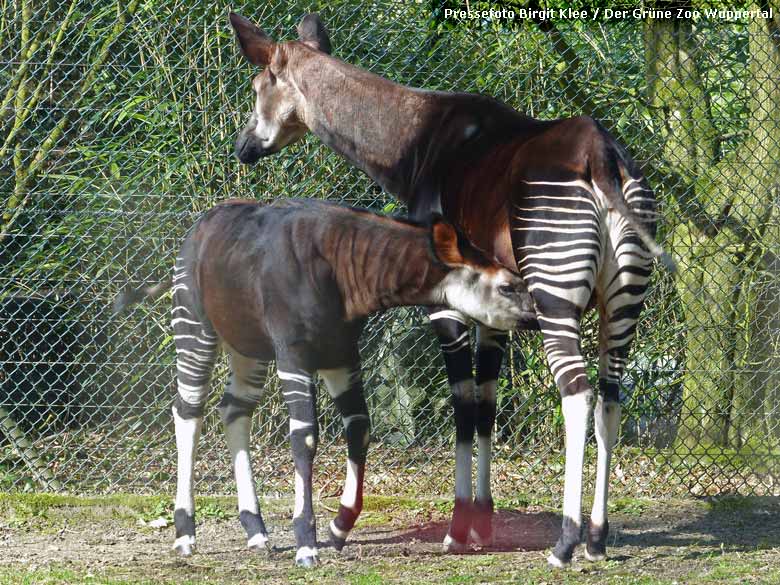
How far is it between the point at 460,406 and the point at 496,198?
3.40ft

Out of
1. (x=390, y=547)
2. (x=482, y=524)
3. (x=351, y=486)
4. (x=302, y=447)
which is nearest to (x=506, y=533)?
(x=482, y=524)

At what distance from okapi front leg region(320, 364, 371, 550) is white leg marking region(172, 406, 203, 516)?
64 cm

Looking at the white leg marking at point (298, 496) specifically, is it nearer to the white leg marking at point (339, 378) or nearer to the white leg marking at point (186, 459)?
the white leg marking at point (339, 378)

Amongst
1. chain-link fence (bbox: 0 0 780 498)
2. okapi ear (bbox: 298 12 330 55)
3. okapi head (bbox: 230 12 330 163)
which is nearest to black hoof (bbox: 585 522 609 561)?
chain-link fence (bbox: 0 0 780 498)

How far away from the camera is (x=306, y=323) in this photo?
4254 millimetres

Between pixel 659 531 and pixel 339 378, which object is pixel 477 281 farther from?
pixel 659 531

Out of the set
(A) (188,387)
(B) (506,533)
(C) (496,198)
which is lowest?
(B) (506,533)

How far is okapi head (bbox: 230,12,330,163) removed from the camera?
5191 mm

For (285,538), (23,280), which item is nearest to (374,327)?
(285,538)

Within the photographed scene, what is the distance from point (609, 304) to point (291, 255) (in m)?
1.33

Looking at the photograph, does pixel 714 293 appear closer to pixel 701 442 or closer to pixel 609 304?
pixel 701 442

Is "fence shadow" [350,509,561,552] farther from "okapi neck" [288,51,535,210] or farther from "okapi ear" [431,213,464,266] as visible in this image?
"okapi neck" [288,51,535,210]

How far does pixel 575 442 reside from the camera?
4090 mm

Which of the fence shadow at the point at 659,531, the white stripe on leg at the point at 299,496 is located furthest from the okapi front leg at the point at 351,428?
the fence shadow at the point at 659,531
